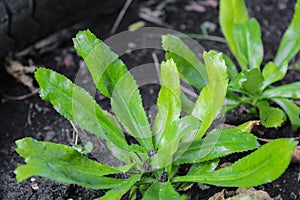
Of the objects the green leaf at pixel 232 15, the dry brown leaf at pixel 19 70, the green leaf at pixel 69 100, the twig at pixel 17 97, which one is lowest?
the twig at pixel 17 97

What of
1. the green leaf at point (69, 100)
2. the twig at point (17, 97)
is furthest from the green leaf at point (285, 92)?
the twig at point (17, 97)

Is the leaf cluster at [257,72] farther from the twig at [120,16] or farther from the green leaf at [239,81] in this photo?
the twig at [120,16]

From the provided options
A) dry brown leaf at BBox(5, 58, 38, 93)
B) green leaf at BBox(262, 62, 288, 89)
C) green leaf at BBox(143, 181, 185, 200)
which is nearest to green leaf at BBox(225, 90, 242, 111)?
green leaf at BBox(262, 62, 288, 89)

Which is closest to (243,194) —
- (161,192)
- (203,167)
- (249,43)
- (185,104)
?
(203,167)

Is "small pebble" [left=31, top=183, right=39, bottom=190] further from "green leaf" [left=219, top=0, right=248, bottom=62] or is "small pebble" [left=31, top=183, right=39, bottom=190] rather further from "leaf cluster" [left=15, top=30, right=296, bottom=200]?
"green leaf" [left=219, top=0, right=248, bottom=62]

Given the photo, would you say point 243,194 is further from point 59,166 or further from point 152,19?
point 152,19

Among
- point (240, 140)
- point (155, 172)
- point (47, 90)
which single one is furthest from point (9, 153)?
point (240, 140)

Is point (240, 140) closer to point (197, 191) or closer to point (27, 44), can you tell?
point (197, 191)
